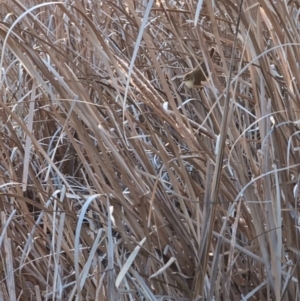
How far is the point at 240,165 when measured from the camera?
2.56 feet

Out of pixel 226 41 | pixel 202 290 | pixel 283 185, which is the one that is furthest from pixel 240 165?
pixel 226 41

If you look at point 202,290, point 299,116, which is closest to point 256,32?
point 299,116

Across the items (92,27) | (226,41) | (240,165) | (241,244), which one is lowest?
(241,244)

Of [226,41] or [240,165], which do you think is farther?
[226,41]

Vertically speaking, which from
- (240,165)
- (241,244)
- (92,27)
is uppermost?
(92,27)

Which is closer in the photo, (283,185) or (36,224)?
(283,185)

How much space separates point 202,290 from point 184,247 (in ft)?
0.29

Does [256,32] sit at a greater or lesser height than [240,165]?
greater

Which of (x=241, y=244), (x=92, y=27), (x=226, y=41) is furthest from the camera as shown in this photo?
(x=226, y=41)

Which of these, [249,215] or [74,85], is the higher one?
[74,85]

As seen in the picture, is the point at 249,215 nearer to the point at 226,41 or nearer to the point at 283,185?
the point at 283,185

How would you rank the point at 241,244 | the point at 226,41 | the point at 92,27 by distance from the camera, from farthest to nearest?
the point at 226,41, the point at 241,244, the point at 92,27

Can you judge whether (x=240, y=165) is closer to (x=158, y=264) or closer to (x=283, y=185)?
(x=283, y=185)

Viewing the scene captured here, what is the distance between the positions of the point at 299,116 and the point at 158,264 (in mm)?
270
